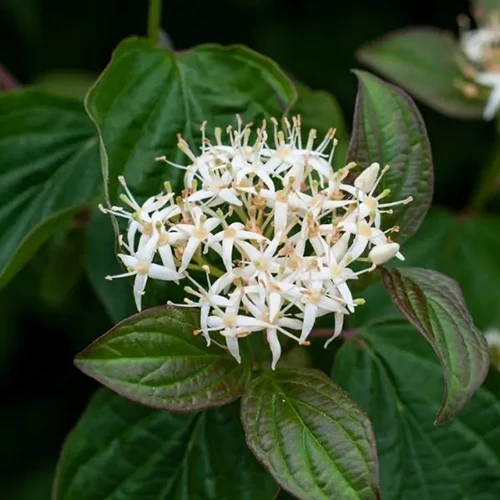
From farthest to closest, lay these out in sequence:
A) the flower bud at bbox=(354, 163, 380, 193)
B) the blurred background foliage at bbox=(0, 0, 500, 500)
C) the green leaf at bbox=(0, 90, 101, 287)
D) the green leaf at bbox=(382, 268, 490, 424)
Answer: the blurred background foliage at bbox=(0, 0, 500, 500) < the green leaf at bbox=(0, 90, 101, 287) < the flower bud at bbox=(354, 163, 380, 193) < the green leaf at bbox=(382, 268, 490, 424)

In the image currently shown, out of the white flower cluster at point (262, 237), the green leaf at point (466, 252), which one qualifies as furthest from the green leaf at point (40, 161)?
the green leaf at point (466, 252)

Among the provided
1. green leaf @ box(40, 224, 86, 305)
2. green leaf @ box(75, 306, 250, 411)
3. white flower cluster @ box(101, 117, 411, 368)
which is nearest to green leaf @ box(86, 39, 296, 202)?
white flower cluster @ box(101, 117, 411, 368)

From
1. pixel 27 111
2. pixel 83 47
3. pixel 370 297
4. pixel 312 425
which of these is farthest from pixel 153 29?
pixel 83 47

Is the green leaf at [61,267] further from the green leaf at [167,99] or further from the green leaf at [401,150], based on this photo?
the green leaf at [401,150]

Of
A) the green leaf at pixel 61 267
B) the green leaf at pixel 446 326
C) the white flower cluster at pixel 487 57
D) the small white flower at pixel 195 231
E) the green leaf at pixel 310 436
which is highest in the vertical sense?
the white flower cluster at pixel 487 57

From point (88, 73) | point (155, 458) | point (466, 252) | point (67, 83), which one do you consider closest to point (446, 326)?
point (155, 458)

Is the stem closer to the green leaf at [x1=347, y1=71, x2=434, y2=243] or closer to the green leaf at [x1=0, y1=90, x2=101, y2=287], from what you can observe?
the green leaf at [x1=0, y1=90, x2=101, y2=287]

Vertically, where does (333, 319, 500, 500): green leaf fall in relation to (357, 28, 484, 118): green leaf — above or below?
below
